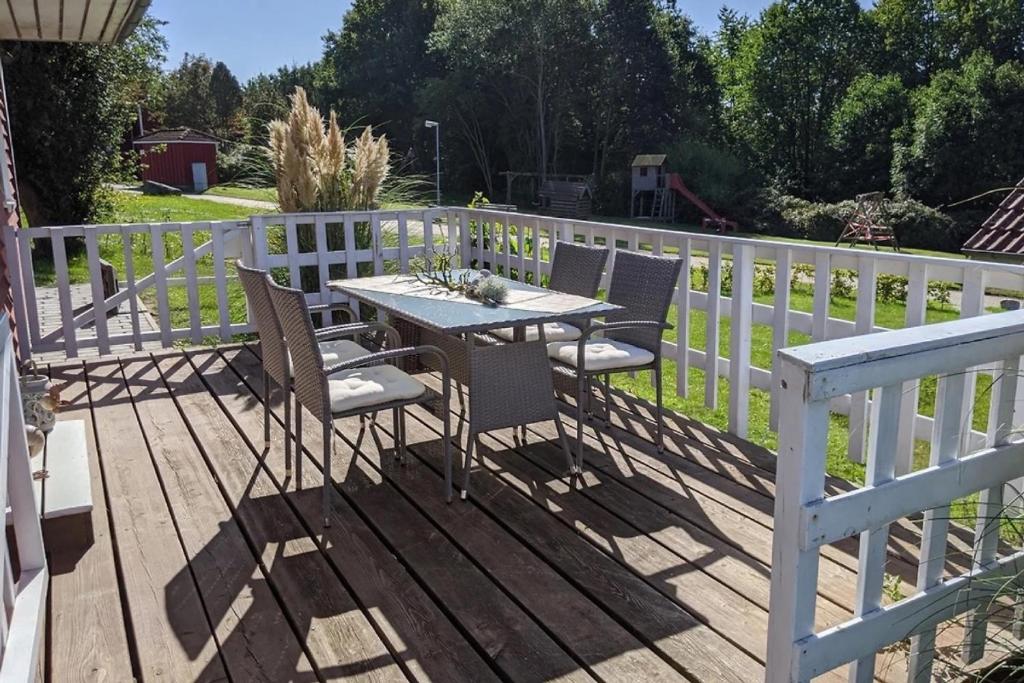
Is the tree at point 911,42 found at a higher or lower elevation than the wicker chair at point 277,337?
higher

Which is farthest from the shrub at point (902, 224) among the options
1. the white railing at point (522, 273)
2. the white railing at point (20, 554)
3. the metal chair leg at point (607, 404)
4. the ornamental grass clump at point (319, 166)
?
the white railing at point (20, 554)

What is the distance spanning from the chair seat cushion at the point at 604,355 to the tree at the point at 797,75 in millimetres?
26746

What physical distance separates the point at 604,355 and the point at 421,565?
1319 mm

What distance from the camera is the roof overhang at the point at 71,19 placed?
13.7ft

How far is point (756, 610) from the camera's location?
7.52 ft

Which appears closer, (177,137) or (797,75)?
Result: (797,75)

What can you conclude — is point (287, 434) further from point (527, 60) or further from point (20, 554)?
point (527, 60)

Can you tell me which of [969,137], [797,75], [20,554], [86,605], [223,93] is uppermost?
[223,93]

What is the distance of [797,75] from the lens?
29.6 meters

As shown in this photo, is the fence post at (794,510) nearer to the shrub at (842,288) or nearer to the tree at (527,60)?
the shrub at (842,288)

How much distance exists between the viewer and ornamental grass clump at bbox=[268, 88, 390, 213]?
6.43 m

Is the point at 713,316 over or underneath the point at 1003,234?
underneath

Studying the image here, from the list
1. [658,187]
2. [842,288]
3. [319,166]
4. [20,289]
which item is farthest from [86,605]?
[658,187]

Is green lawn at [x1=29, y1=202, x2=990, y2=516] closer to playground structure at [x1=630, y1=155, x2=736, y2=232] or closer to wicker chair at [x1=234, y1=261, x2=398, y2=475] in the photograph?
wicker chair at [x1=234, y1=261, x2=398, y2=475]
